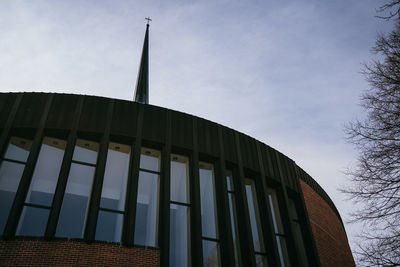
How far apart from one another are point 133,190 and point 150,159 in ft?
5.83

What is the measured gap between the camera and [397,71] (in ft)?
30.3

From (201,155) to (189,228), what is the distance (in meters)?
3.03

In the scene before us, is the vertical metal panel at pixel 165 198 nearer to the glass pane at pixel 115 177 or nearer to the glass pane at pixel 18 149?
the glass pane at pixel 115 177

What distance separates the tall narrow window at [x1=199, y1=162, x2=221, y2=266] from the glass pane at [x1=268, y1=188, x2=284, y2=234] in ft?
9.61

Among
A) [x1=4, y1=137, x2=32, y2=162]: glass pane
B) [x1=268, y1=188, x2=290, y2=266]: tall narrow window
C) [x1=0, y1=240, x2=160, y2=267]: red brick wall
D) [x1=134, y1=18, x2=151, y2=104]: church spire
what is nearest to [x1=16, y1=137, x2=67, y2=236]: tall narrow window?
[x1=4, y1=137, x2=32, y2=162]: glass pane

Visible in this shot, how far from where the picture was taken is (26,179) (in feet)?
32.9

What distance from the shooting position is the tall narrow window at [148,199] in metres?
10.3

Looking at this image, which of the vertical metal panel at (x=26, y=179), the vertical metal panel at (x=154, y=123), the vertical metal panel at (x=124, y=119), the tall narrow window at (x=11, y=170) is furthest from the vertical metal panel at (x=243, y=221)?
the tall narrow window at (x=11, y=170)

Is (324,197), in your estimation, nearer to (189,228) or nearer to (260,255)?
(260,255)

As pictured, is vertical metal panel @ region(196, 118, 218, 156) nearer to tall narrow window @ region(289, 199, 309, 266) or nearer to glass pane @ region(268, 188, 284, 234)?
glass pane @ region(268, 188, 284, 234)

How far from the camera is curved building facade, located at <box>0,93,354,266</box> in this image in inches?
373

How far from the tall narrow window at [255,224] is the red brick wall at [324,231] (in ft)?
11.6

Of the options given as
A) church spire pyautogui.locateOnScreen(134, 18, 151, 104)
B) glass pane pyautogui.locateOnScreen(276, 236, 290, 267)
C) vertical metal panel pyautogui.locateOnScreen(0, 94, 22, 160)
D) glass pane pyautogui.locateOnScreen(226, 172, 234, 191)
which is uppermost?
church spire pyautogui.locateOnScreen(134, 18, 151, 104)

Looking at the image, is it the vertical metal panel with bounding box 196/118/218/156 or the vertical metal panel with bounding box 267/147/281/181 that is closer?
the vertical metal panel with bounding box 196/118/218/156
